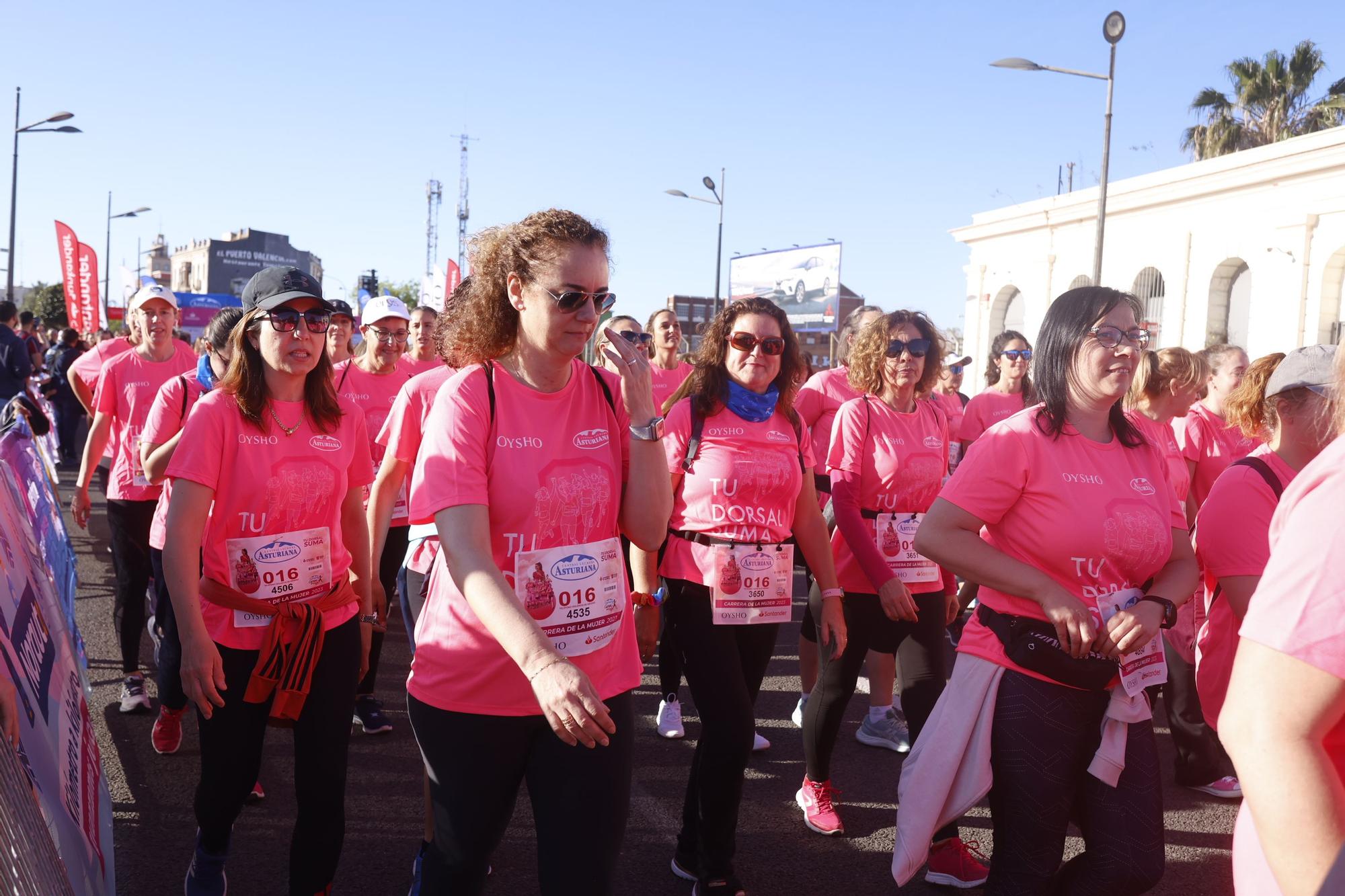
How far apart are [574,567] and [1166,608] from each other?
5.11 feet

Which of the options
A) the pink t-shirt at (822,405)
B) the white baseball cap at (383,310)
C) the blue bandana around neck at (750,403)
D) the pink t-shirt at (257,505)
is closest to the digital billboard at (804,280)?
the pink t-shirt at (822,405)

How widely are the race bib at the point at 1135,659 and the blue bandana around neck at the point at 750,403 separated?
4.82 feet

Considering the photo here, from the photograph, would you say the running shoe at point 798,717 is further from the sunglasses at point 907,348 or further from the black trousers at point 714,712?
the sunglasses at point 907,348

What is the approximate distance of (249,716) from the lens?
3197 millimetres

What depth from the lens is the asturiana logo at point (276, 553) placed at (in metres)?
3.26

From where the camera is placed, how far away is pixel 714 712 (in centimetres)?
353

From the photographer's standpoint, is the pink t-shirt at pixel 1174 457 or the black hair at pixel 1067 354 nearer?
the black hair at pixel 1067 354

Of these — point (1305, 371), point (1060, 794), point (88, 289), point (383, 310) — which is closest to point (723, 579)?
point (1060, 794)

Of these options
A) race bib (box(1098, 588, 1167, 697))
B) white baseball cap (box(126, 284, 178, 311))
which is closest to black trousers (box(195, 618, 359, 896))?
race bib (box(1098, 588, 1167, 697))

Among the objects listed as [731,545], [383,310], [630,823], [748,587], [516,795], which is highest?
[383,310]

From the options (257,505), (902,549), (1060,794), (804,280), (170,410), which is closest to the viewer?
(1060,794)

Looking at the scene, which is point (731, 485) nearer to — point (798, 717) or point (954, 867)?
point (954, 867)

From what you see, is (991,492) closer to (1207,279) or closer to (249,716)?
(249,716)

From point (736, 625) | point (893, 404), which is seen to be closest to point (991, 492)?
point (736, 625)
